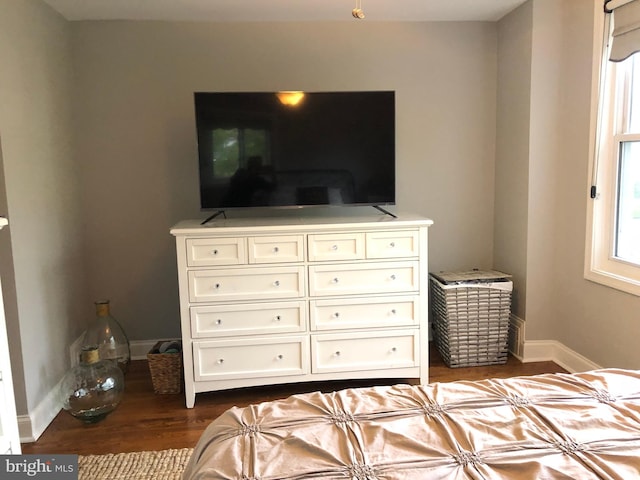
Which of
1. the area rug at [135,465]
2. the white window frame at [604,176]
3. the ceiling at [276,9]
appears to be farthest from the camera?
the ceiling at [276,9]

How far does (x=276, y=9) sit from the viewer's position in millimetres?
3105

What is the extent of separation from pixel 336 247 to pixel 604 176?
61.6 inches

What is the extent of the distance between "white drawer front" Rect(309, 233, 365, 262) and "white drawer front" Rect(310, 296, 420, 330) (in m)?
0.25

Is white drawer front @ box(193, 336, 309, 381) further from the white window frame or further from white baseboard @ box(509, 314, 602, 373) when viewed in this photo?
the white window frame

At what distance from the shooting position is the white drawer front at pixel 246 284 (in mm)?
2795

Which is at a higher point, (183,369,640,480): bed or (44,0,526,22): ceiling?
(44,0,526,22): ceiling

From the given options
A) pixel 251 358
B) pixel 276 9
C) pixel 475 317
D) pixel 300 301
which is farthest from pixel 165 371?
pixel 276 9

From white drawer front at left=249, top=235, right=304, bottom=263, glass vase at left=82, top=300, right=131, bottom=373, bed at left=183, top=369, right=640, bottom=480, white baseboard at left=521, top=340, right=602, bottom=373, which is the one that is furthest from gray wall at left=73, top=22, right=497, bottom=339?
bed at left=183, top=369, right=640, bottom=480

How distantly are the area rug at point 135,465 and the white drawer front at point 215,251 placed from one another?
96 centimetres

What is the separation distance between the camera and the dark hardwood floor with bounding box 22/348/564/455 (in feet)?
8.07

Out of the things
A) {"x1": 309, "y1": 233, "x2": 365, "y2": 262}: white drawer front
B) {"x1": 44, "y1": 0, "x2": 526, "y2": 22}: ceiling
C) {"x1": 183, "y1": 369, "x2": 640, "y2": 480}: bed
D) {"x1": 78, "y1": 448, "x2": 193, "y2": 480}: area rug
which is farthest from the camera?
{"x1": 44, "y1": 0, "x2": 526, "y2": 22}: ceiling

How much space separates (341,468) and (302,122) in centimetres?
220

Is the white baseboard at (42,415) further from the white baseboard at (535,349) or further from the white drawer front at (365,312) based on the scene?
the white baseboard at (535,349)

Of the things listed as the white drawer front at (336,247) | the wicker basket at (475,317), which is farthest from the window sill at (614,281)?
the white drawer front at (336,247)
